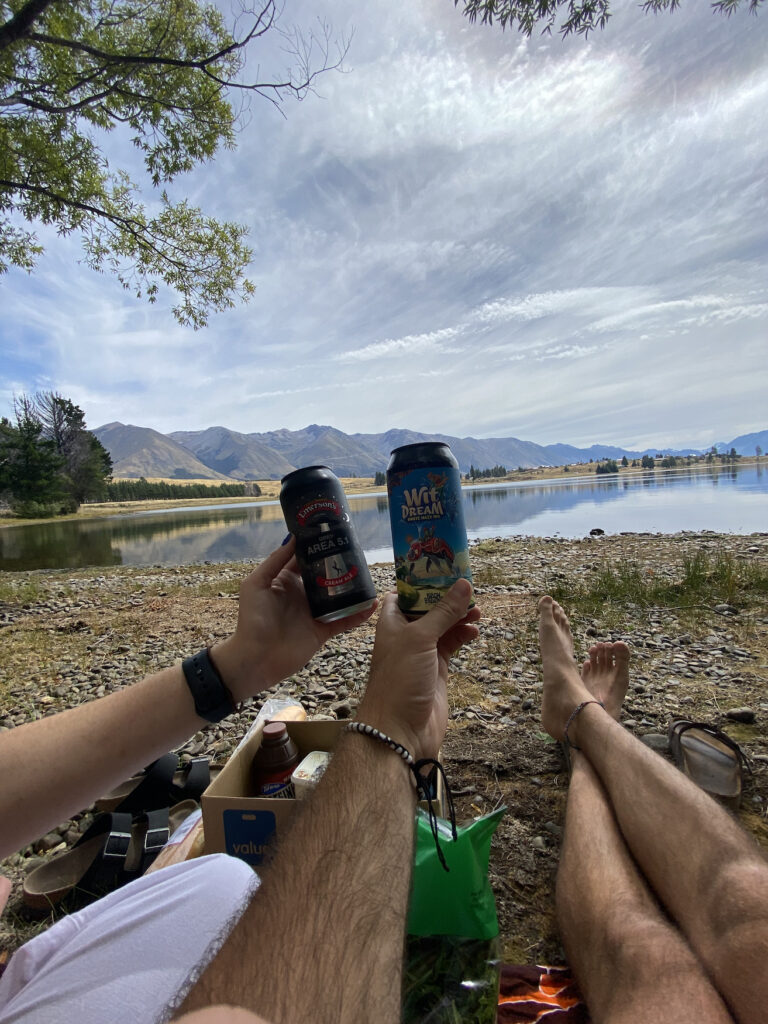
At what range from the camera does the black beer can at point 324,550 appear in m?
1.53

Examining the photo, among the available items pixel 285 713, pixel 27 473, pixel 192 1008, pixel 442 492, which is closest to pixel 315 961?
pixel 192 1008

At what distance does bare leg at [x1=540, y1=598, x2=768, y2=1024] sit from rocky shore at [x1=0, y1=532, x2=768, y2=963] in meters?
0.34

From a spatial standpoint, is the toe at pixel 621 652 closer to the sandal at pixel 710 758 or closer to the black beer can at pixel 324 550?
the sandal at pixel 710 758

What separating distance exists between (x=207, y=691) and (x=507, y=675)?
277 centimetres

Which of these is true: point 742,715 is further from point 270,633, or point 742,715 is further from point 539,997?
point 270,633

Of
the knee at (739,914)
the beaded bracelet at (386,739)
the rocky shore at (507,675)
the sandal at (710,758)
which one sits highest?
the beaded bracelet at (386,739)

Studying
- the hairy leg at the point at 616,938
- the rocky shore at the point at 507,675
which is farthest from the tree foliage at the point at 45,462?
the hairy leg at the point at 616,938

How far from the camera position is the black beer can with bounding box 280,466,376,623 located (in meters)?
1.53

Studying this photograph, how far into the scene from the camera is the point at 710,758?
2.18 metres

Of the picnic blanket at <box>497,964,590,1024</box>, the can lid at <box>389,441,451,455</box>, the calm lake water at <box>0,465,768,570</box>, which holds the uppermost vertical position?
the can lid at <box>389,441,451,455</box>

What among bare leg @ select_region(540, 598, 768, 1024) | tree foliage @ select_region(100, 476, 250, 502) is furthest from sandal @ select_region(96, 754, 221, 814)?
tree foliage @ select_region(100, 476, 250, 502)

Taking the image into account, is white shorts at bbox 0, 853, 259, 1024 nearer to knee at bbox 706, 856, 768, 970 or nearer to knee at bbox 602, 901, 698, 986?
knee at bbox 602, 901, 698, 986

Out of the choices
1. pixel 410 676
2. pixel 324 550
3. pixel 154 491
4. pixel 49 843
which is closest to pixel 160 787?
pixel 49 843

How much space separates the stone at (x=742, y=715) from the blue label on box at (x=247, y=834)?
8.73ft
